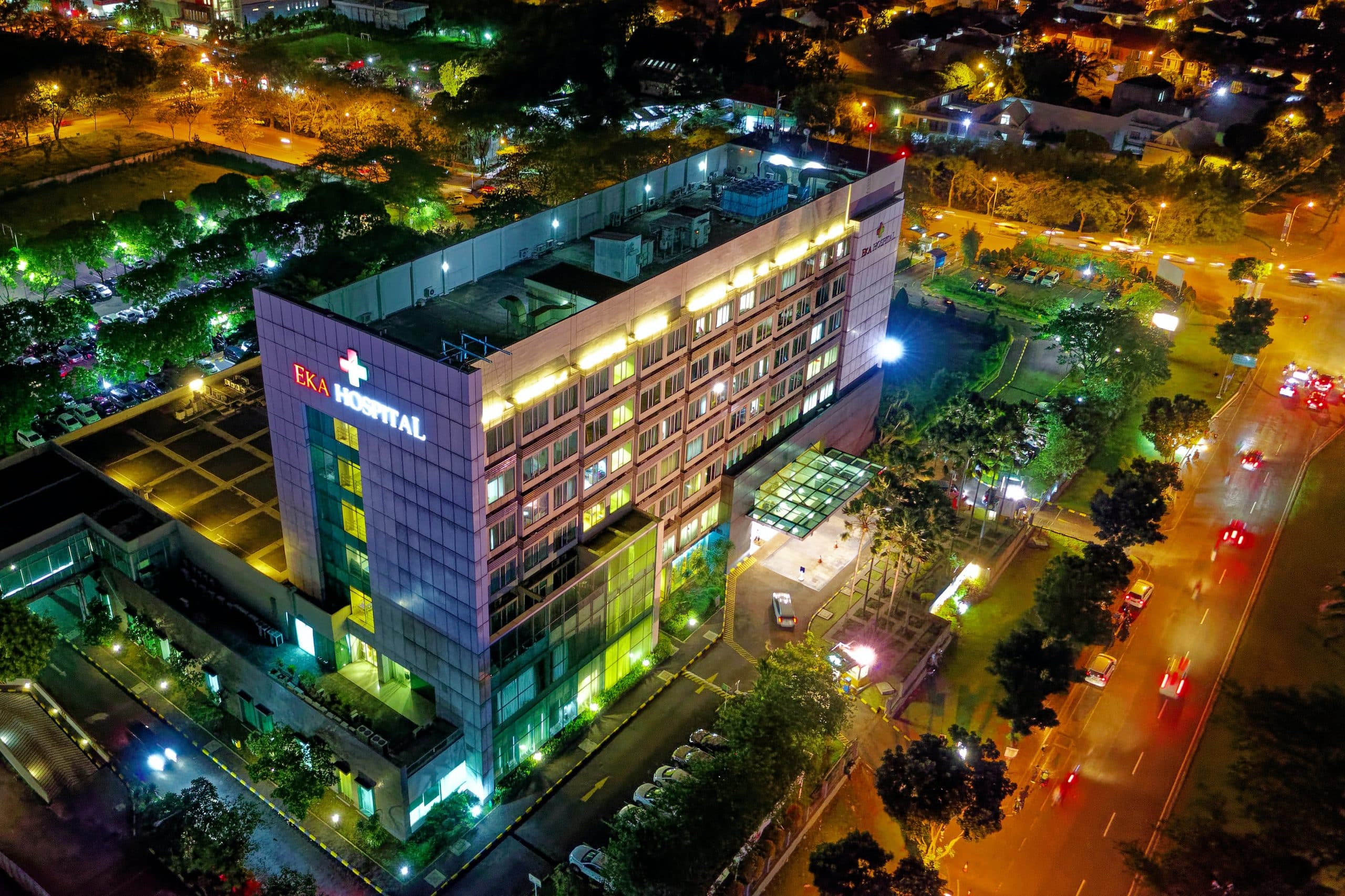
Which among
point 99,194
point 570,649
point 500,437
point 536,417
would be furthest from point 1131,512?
point 99,194

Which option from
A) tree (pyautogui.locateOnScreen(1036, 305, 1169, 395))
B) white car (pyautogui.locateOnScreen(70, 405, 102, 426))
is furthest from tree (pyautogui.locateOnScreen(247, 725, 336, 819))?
tree (pyautogui.locateOnScreen(1036, 305, 1169, 395))

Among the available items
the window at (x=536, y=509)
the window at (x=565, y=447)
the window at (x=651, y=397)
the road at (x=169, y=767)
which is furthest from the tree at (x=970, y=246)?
the road at (x=169, y=767)

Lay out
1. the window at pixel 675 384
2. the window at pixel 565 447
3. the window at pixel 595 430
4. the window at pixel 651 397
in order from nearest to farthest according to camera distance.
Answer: the window at pixel 565 447, the window at pixel 595 430, the window at pixel 651 397, the window at pixel 675 384

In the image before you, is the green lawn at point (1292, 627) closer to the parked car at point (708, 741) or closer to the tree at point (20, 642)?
the parked car at point (708, 741)

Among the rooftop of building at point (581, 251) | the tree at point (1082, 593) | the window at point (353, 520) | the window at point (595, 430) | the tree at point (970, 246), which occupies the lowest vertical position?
the tree at point (1082, 593)

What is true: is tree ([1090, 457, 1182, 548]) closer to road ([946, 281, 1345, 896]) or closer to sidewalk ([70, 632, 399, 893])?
road ([946, 281, 1345, 896])
